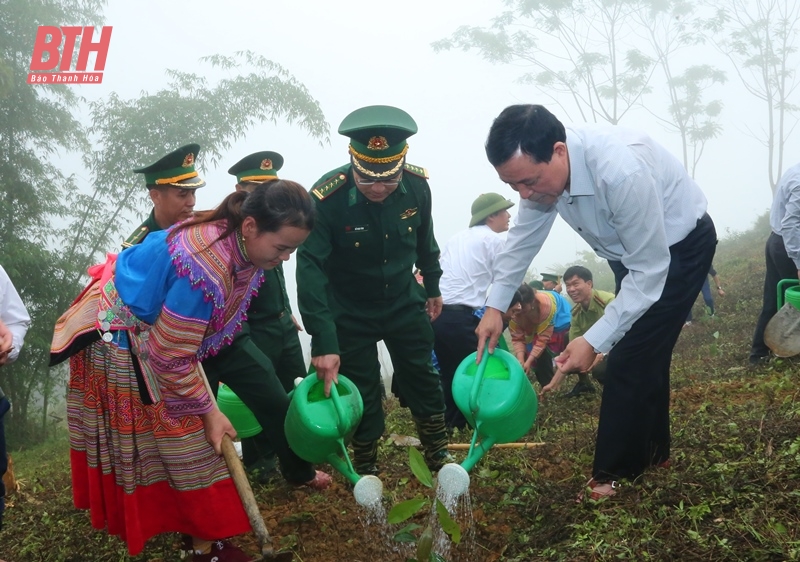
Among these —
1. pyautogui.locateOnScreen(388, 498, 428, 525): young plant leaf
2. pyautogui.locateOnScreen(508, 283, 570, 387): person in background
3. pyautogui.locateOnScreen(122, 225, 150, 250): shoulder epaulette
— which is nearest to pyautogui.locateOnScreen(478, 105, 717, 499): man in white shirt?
pyautogui.locateOnScreen(388, 498, 428, 525): young plant leaf

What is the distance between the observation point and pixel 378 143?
111 inches

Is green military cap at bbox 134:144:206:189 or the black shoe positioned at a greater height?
green military cap at bbox 134:144:206:189

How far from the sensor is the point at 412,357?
128 inches

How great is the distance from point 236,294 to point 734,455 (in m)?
1.94

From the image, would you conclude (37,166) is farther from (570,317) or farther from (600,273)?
(600,273)

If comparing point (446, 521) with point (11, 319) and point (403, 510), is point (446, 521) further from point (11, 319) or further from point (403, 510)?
point (11, 319)

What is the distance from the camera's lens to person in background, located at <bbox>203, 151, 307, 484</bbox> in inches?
110

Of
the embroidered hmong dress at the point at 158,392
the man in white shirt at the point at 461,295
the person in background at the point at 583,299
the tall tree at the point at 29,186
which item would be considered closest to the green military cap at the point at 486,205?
the man in white shirt at the point at 461,295

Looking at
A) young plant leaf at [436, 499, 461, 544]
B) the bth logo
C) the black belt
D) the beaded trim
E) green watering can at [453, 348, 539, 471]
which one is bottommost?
young plant leaf at [436, 499, 461, 544]

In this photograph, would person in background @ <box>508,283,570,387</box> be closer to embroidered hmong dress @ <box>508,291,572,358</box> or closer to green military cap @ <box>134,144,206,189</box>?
embroidered hmong dress @ <box>508,291,572,358</box>

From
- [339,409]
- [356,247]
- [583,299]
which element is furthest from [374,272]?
[583,299]

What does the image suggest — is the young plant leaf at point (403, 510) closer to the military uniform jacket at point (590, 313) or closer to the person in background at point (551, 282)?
the military uniform jacket at point (590, 313)

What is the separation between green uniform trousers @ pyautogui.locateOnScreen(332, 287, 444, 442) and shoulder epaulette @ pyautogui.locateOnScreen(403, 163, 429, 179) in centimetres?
52

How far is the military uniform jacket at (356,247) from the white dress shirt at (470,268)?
1.27m
